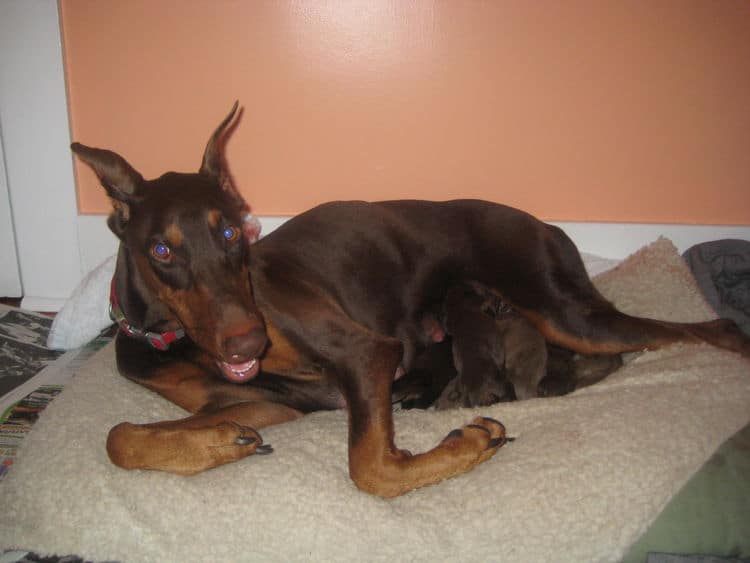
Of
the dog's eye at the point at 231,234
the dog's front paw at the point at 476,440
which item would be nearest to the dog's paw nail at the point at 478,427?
the dog's front paw at the point at 476,440

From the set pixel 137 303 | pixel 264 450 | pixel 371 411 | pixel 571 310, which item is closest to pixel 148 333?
pixel 137 303

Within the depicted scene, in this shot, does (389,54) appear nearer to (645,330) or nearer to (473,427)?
(645,330)

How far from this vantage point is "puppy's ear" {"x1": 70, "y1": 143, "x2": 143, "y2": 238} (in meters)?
2.11

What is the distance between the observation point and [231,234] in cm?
214

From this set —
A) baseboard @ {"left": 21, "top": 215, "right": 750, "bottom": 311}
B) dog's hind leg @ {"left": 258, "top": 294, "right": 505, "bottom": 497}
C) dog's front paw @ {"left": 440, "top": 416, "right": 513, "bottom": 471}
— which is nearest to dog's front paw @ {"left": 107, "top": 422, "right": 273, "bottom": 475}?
dog's hind leg @ {"left": 258, "top": 294, "right": 505, "bottom": 497}

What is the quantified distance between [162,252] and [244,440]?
2.29 feet

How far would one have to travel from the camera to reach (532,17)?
11.1ft

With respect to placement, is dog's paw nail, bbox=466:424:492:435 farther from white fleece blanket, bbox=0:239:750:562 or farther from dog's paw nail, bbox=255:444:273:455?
dog's paw nail, bbox=255:444:273:455

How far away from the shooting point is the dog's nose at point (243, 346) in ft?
6.15

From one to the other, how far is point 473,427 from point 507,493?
284mm

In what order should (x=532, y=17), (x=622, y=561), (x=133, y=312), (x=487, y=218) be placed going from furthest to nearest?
(x=532, y=17) < (x=487, y=218) < (x=133, y=312) < (x=622, y=561)

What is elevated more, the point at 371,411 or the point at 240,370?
the point at 240,370

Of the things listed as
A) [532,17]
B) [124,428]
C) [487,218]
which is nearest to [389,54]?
[532,17]

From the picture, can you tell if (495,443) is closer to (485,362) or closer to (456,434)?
(456,434)
